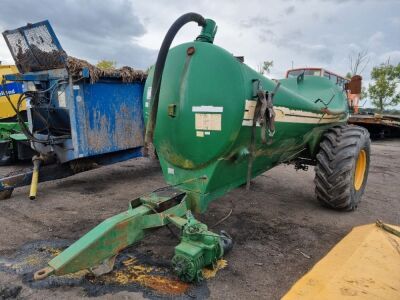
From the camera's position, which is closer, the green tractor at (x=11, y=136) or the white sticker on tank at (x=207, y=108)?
the white sticker on tank at (x=207, y=108)

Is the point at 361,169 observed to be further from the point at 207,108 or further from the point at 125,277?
the point at 125,277

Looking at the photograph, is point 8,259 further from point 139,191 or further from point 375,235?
point 375,235

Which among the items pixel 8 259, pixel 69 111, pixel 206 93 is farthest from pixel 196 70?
pixel 69 111

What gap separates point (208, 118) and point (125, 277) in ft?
4.56

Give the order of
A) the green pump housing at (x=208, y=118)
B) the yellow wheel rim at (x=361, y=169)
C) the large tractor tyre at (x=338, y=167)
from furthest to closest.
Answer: the yellow wheel rim at (x=361, y=169) < the large tractor tyre at (x=338, y=167) < the green pump housing at (x=208, y=118)

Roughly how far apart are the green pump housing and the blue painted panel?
5.88 feet

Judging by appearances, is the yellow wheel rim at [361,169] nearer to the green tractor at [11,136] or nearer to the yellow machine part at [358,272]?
the yellow machine part at [358,272]

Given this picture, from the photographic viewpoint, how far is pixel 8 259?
2848 mm

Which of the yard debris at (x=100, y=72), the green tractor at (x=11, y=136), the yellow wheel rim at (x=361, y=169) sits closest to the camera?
the yard debris at (x=100, y=72)

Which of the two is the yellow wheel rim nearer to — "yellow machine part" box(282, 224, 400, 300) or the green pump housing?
the green pump housing

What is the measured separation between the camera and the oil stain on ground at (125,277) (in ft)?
7.86

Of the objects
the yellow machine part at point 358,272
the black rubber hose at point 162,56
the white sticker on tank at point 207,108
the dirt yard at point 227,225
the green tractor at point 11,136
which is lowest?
the dirt yard at point 227,225

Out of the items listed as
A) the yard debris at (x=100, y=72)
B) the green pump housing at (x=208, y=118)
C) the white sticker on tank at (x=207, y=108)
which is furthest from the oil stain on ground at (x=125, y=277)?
the yard debris at (x=100, y=72)

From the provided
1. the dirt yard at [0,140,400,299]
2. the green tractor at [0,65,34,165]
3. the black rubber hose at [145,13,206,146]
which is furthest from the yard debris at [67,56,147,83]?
the black rubber hose at [145,13,206,146]
